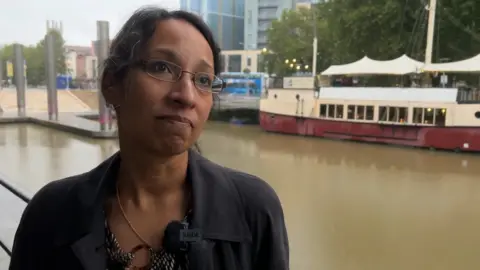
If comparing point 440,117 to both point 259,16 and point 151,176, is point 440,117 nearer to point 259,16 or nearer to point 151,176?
point 151,176

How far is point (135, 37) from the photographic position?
928 millimetres

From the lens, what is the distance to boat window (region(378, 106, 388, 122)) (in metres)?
15.2

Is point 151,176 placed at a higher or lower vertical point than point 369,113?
higher

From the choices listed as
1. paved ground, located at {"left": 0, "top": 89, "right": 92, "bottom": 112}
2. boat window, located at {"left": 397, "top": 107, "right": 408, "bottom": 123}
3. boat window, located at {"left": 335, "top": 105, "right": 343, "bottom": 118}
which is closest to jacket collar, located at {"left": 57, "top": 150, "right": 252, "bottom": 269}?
boat window, located at {"left": 397, "top": 107, "right": 408, "bottom": 123}

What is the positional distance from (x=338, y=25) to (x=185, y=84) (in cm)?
1822

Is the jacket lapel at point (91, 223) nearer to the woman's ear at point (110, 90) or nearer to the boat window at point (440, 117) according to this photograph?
the woman's ear at point (110, 90)

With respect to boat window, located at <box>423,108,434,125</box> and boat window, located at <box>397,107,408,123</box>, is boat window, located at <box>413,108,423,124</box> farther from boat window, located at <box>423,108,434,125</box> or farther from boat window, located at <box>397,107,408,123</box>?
boat window, located at <box>397,107,408,123</box>

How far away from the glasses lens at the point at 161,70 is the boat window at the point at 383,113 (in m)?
15.0

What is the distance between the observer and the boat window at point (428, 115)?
47.3ft

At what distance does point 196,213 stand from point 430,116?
583 inches

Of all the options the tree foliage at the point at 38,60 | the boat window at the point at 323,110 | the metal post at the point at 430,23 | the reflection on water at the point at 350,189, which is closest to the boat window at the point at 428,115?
the reflection on water at the point at 350,189

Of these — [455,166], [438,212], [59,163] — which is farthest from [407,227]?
[59,163]

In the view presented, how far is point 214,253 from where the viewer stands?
89cm

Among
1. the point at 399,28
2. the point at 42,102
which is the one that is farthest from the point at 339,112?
the point at 42,102
